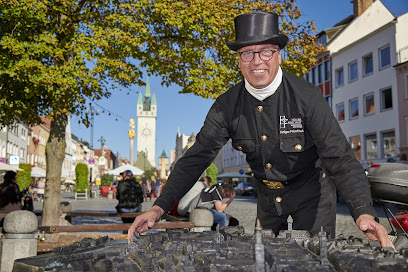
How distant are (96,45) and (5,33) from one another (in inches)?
74.3

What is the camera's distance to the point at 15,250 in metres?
6.05

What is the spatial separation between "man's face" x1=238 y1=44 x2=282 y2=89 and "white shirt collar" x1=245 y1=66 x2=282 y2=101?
0.04 meters

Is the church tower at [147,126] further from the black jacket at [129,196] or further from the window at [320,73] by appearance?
the black jacket at [129,196]

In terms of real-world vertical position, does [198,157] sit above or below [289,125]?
below

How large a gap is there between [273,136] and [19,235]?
4757 mm

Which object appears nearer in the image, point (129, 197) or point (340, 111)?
point (129, 197)

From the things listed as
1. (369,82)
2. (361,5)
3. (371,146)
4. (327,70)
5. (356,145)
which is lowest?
(371,146)

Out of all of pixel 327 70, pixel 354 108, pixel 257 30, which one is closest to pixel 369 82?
pixel 354 108

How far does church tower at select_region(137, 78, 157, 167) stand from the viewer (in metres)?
158

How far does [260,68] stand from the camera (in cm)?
232

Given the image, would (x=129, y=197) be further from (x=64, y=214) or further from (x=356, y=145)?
(x=356, y=145)

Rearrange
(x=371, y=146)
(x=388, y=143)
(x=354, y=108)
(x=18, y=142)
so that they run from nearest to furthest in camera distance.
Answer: (x=388, y=143), (x=371, y=146), (x=354, y=108), (x=18, y=142)

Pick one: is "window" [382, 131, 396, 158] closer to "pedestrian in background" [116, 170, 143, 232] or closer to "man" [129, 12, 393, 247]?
"pedestrian in background" [116, 170, 143, 232]

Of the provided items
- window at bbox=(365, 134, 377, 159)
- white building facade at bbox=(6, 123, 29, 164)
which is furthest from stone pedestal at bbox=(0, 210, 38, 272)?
white building facade at bbox=(6, 123, 29, 164)
